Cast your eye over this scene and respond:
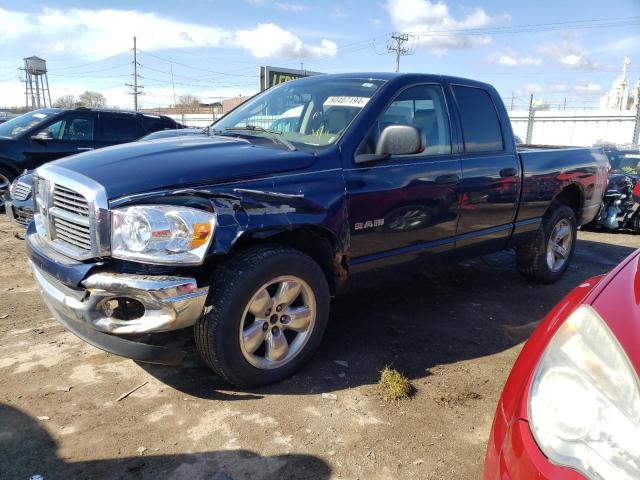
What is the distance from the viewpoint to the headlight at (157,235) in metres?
2.52

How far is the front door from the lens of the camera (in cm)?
334

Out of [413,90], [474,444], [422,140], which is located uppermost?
[413,90]

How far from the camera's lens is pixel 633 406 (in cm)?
123

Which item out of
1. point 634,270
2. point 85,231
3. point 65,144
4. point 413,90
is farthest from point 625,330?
point 65,144

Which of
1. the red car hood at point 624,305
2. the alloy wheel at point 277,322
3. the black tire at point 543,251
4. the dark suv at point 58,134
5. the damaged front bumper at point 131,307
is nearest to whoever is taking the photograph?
the red car hood at point 624,305

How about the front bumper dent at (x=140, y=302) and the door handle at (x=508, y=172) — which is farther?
the door handle at (x=508, y=172)

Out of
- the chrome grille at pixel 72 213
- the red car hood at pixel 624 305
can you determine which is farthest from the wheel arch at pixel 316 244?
the red car hood at pixel 624 305

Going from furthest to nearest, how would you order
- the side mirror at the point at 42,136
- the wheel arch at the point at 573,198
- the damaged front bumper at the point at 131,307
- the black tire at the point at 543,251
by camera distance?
the side mirror at the point at 42,136, the wheel arch at the point at 573,198, the black tire at the point at 543,251, the damaged front bumper at the point at 131,307

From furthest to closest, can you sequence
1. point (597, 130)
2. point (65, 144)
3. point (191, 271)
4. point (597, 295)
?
point (597, 130)
point (65, 144)
point (191, 271)
point (597, 295)

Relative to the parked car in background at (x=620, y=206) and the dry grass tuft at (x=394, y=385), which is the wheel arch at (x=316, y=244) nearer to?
the dry grass tuft at (x=394, y=385)

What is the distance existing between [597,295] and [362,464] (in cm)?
138

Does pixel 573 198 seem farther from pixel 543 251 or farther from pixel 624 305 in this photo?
pixel 624 305

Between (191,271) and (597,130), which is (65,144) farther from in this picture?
(597,130)

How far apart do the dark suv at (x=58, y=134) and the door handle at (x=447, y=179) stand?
6586mm
